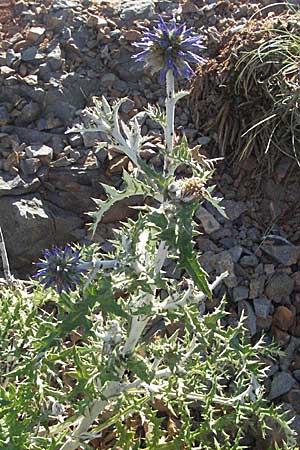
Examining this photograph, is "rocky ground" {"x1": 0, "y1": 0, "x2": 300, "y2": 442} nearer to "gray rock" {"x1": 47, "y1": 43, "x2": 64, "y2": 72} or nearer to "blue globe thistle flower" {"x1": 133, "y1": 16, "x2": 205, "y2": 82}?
"gray rock" {"x1": 47, "y1": 43, "x2": 64, "y2": 72}

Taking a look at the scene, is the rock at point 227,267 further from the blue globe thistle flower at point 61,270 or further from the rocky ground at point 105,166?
the blue globe thistle flower at point 61,270

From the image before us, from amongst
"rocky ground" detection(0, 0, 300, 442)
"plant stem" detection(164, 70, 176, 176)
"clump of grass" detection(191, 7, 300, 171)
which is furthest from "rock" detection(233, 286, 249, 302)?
"plant stem" detection(164, 70, 176, 176)

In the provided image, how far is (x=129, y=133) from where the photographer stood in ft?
8.50

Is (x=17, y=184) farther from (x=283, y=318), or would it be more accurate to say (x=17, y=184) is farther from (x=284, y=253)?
(x=283, y=318)

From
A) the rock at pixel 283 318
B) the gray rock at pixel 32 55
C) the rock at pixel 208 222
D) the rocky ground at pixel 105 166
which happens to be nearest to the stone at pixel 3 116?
the rocky ground at pixel 105 166

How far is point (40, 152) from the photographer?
4.36 metres

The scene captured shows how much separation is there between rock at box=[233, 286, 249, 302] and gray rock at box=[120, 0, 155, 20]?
2.16 metres

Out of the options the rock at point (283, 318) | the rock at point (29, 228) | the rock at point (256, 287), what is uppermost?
the rock at point (29, 228)

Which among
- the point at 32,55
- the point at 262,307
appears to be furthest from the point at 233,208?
the point at 32,55

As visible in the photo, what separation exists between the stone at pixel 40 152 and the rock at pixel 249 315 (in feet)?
4.61

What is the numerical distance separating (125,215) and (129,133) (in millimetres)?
1657

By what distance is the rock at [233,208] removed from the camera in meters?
4.26

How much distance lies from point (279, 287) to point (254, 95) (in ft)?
4.16

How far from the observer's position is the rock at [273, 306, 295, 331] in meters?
3.88
